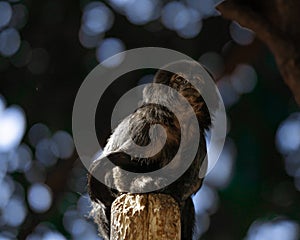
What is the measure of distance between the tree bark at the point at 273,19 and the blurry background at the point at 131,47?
1217 mm

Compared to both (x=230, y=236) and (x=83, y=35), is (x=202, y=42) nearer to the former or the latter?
(x=83, y=35)

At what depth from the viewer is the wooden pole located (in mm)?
1020

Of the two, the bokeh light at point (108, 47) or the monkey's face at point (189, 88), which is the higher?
the monkey's face at point (189, 88)

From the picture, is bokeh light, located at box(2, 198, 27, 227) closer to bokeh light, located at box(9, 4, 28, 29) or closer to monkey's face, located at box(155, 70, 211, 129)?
bokeh light, located at box(9, 4, 28, 29)

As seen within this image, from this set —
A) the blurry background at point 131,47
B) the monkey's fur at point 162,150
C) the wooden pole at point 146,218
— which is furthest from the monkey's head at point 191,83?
the blurry background at point 131,47

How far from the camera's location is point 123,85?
7.71 ft

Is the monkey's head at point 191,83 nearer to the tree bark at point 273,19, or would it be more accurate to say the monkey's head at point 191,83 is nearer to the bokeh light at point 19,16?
the tree bark at point 273,19

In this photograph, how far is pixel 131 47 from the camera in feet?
7.81

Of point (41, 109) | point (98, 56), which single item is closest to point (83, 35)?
point (98, 56)

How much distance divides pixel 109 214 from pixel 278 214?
1.49 meters

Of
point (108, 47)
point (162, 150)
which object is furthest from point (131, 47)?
point (162, 150)

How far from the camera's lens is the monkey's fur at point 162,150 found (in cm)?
105

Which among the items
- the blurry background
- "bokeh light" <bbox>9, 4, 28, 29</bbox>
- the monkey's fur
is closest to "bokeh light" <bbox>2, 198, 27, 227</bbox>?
the blurry background

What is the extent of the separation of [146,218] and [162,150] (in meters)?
0.10
